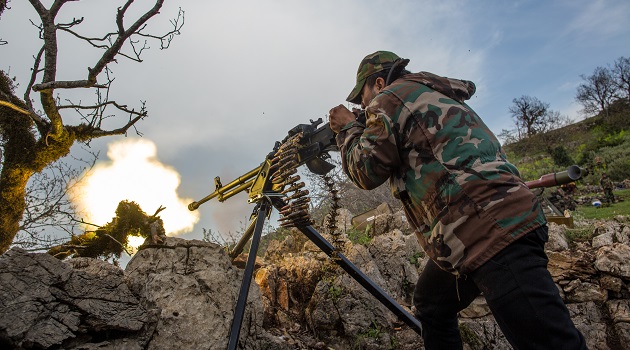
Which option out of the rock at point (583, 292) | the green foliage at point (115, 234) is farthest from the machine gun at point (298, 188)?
the rock at point (583, 292)

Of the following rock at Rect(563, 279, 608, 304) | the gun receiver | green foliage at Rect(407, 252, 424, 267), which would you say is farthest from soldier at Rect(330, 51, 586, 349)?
rock at Rect(563, 279, 608, 304)

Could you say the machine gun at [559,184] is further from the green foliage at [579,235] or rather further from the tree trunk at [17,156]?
the tree trunk at [17,156]

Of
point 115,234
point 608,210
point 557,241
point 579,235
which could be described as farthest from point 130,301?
point 608,210

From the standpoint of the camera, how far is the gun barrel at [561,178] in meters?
2.34

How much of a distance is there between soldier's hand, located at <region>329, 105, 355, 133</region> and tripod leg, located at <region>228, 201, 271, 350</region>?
3.33ft

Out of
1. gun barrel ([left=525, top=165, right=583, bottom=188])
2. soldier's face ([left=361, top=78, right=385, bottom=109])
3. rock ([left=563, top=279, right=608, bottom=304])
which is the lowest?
rock ([left=563, top=279, right=608, bottom=304])

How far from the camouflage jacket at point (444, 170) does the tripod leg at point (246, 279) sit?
3.43ft

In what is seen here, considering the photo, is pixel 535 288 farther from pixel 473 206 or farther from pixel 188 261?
pixel 188 261

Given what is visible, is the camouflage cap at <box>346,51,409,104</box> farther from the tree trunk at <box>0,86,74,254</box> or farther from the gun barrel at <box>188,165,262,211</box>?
the tree trunk at <box>0,86,74,254</box>

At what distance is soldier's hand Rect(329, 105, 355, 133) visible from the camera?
2.47 meters

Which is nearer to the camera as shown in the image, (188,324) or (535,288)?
(535,288)

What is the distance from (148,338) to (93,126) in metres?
3.84

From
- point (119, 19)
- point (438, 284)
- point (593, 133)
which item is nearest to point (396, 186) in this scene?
point (438, 284)

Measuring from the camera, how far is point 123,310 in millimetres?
2572
